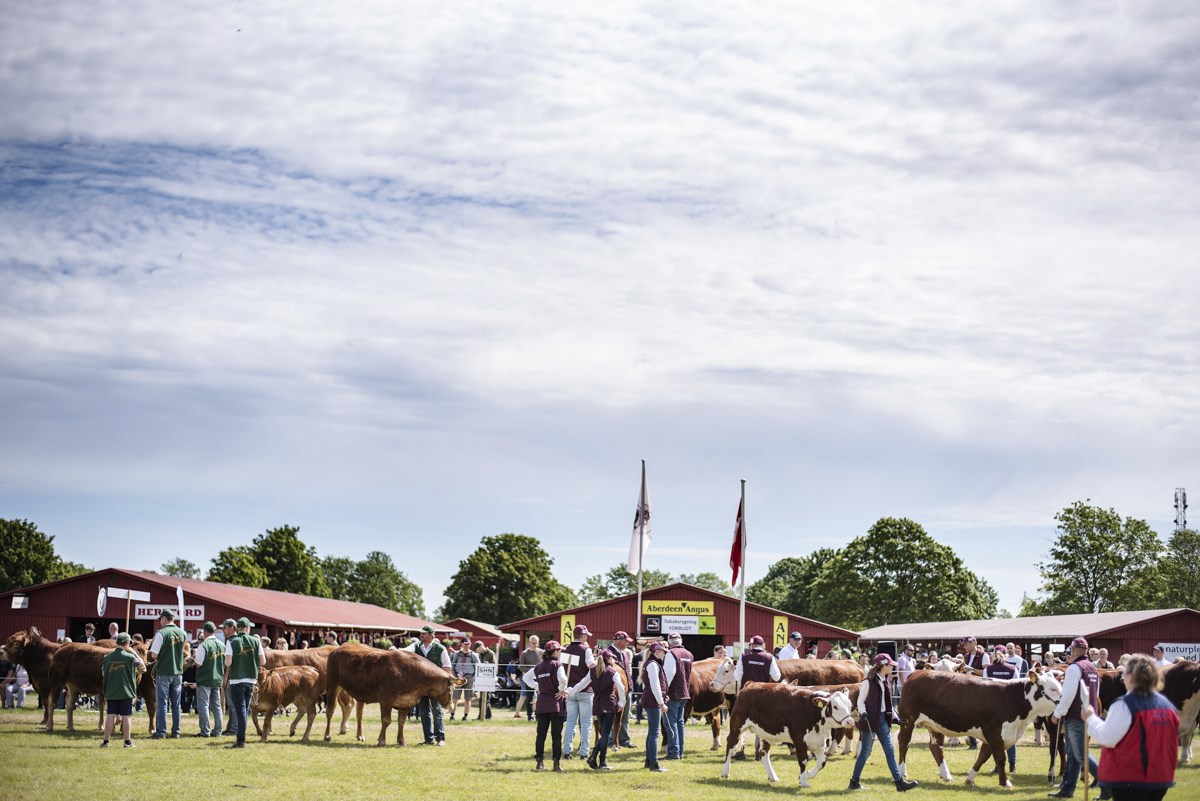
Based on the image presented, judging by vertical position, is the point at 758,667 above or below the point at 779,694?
above

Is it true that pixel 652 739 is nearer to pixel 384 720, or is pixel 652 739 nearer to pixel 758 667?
pixel 758 667

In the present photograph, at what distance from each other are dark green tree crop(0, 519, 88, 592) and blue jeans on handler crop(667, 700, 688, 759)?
241 feet

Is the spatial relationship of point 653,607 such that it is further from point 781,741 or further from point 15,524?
point 15,524

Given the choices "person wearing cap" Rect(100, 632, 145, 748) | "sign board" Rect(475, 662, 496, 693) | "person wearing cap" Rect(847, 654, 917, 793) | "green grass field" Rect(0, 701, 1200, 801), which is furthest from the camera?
"sign board" Rect(475, 662, 496, 693)

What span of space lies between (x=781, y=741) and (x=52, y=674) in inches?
563

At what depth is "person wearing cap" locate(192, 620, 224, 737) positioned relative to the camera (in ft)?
66.6

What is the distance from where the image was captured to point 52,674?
21.2 metres

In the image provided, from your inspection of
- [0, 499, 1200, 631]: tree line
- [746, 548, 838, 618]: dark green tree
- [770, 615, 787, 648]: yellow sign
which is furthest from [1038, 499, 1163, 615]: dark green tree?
[770, 615, 787, 648]: yellow sign

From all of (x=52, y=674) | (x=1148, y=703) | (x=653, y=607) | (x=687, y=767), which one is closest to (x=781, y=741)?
(x=687, y=767)

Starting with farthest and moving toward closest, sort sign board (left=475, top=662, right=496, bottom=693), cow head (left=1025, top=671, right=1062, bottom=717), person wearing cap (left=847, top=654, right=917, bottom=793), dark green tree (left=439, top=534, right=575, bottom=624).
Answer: dark green tree (left=439, top=534, right=575, bottom=624)
sign board (left=475, top=662, right=496, bottom=693)
cow head (left=1025, top=671, right=1062, bottom=717)
person wearing cap (left=847, top=654, right=917, bottom=793)

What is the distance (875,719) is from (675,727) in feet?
15.5

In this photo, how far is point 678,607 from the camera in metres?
47.0

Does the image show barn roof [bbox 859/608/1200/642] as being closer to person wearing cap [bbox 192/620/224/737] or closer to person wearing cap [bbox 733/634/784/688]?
person wearing cap [bbox 733/634/784/688]

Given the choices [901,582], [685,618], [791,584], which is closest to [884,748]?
[685,618]
